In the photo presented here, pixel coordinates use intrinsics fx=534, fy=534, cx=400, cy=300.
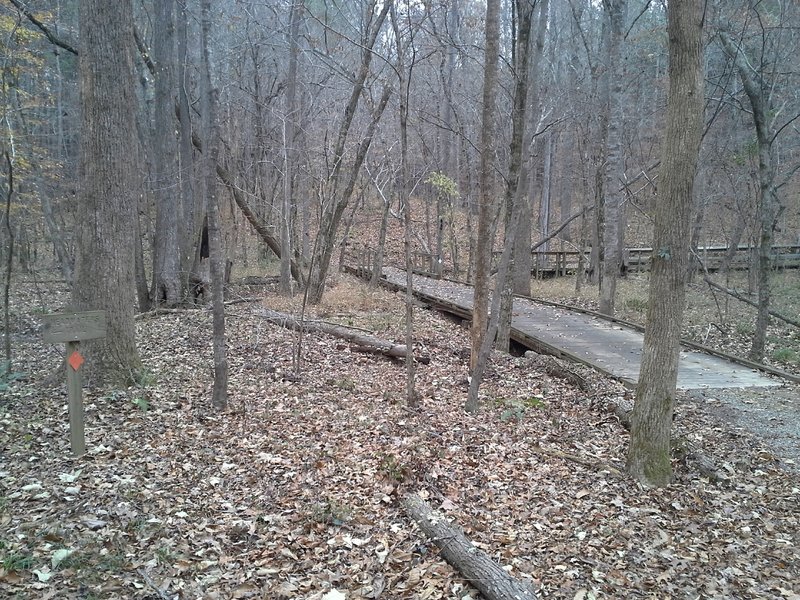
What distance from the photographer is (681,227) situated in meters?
→ 4.98

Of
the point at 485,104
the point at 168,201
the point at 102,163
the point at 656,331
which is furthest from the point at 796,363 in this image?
the point at 168,201

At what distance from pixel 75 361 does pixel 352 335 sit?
6320 mm

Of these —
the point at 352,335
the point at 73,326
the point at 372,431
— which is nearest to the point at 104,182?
the point at 73,326

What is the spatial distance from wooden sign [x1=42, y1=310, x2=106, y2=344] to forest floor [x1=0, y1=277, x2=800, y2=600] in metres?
1.14

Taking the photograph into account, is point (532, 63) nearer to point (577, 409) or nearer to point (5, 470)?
point (577, 409)

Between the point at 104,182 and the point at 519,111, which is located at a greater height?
the point at 519,111

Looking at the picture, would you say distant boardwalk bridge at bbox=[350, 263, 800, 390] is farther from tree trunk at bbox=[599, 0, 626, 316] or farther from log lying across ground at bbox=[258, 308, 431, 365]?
log lying across ground at bbox=[258, 308, 431, 365]

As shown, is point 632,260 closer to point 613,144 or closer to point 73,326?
point 613,144

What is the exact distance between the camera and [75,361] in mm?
4750

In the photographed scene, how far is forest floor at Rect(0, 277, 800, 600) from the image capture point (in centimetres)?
375

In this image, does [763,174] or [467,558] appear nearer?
[467,558]

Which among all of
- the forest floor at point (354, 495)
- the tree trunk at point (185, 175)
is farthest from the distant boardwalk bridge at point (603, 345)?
the tree trunk at point (185, 175)

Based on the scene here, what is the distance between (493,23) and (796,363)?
8688 mm

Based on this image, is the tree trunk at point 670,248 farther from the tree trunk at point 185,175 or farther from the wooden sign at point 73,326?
the tree trunk at point 185,175
